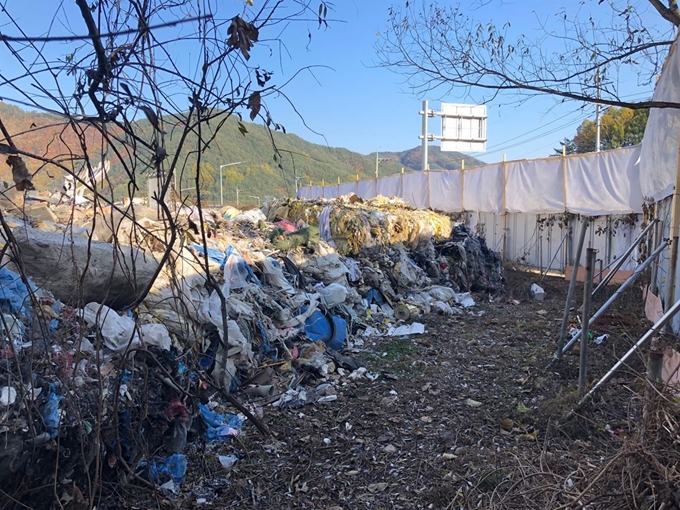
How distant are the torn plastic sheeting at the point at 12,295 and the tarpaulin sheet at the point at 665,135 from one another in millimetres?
5174

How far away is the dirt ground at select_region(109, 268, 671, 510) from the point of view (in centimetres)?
246

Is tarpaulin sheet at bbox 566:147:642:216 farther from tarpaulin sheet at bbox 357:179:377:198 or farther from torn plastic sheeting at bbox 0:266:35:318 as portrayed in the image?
tarpaulin sheet at bbox 357:179:377:198

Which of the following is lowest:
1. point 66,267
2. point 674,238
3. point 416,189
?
point 66,267

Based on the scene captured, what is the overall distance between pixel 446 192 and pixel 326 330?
405 inches

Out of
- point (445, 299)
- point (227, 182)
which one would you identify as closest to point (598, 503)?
point (445, 299)

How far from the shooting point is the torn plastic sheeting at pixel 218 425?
10.3 feet

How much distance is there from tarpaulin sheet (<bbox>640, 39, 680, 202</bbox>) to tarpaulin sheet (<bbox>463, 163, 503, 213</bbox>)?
6374 millimetres

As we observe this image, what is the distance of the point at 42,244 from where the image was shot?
337 cm

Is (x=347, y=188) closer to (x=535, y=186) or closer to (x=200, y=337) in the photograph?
(x=535, y=186)

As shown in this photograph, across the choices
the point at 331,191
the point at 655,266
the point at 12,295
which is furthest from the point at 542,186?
the point at 331,191

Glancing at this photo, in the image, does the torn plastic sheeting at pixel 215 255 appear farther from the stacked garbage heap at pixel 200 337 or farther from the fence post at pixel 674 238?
the fence post at pixel 674 238

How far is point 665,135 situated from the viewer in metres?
4.75

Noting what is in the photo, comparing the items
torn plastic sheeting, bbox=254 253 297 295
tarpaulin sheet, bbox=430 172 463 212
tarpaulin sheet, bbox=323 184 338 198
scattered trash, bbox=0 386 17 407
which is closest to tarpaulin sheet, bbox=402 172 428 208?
tarpaulin sheet, bbox=430 172 463 212

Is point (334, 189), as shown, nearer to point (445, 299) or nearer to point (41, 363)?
point (445, 299)
